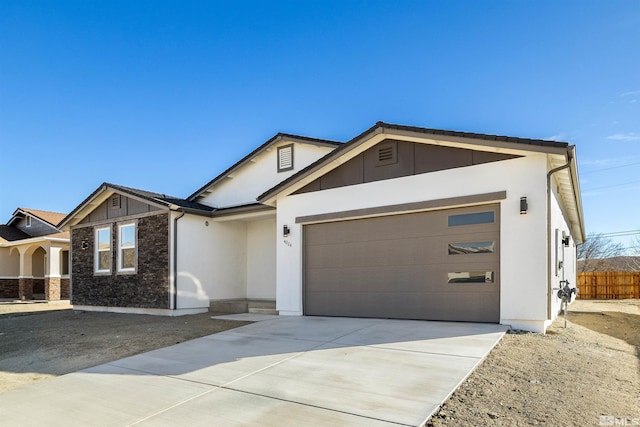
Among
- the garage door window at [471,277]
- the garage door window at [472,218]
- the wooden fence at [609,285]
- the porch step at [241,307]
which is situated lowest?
the wooden fence at [609,285]

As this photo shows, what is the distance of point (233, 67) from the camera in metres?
15.1

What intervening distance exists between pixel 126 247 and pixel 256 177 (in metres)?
5.13

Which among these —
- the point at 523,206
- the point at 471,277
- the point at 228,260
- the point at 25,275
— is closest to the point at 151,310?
the point at 228,260

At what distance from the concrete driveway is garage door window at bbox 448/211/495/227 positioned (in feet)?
6.99

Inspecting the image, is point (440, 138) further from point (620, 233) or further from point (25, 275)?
point (620, 233)

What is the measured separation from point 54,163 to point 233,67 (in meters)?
11.7

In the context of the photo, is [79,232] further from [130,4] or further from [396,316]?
[396,316]

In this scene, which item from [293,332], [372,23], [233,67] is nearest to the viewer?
[293,332]

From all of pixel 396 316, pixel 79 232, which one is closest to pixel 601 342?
pixel 396 316

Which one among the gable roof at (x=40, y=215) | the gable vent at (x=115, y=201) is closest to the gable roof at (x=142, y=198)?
the gable vent at (x=115, y=201)

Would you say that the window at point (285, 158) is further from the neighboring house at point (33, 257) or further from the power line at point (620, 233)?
the power line at point (620, 233)

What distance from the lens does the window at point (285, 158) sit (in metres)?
14.3

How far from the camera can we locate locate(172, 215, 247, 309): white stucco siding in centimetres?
1304

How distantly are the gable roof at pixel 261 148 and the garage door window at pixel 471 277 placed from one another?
6144mm
